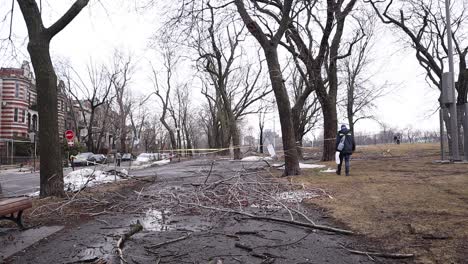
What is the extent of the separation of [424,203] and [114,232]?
5.70 m

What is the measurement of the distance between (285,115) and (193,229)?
25.7ft

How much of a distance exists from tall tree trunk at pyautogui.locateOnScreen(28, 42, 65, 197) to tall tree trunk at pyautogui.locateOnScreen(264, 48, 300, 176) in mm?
7287

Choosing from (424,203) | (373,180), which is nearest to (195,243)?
(424,203)

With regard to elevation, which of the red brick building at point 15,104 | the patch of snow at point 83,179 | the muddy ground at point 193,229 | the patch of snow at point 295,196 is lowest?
the muddy ground at point 193,229

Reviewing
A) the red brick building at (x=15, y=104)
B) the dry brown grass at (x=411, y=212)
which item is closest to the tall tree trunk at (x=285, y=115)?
the dry brown grass at (x=411, y=212)

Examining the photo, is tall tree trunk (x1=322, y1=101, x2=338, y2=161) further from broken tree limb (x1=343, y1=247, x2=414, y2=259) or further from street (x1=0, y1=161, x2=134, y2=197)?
broken tree limb (x1=343, y1=247, x2=414, y2=259)

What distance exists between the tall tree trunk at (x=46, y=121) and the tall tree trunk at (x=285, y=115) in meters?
7.29

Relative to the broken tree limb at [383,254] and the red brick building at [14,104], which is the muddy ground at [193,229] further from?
the red brick building at [14,104]

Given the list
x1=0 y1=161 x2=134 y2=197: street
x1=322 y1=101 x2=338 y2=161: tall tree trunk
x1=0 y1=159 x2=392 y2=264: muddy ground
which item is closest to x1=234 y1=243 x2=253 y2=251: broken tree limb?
x1=0 y1=159 x2=392 y2=264: muddy ground

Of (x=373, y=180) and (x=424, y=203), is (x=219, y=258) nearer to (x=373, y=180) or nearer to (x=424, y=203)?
(x=424, y=203)

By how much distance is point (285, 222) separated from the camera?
6.32 m

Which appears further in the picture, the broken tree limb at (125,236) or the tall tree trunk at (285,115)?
the tall tree trunk at (285,115)

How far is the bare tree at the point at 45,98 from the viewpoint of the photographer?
30.3 feet

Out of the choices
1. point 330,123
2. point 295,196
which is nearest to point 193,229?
point 295,196
